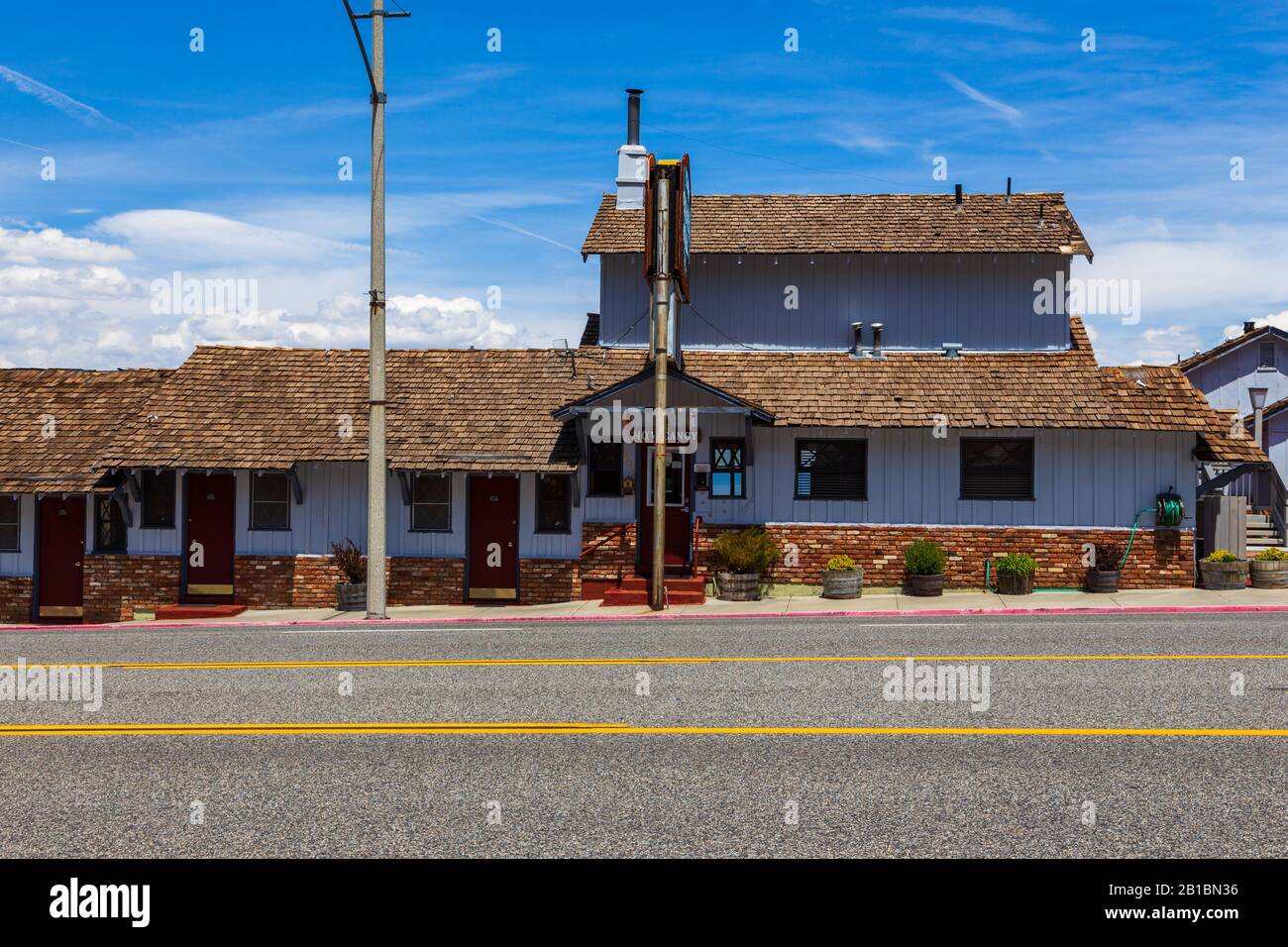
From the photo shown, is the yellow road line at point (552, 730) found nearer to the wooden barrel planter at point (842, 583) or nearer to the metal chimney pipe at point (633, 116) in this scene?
the wooden barrel planter at point (842, 583)

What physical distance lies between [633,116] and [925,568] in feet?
46.1

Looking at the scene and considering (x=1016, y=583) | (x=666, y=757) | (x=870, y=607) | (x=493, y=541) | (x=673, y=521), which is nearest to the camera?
(x=666, y=757)

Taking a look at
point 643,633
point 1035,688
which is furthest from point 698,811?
point 643,633

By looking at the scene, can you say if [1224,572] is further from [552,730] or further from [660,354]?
[552,730]

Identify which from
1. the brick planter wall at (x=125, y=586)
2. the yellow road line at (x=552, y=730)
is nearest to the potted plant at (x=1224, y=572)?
the yellow road line at (x=552, y=730)


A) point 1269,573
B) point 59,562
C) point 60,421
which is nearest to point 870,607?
point 1269,573

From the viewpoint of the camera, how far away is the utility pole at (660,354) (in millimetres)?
21438

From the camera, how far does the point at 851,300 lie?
28000 mm

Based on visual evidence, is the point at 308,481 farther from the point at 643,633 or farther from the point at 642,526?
the point at 643,633

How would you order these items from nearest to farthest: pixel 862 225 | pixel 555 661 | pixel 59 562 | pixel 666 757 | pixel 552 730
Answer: pixel 666 757
pixel 552 730
pixel 555 661
pixel 59 562
pixel 862 225

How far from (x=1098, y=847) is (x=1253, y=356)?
5034 centimetres

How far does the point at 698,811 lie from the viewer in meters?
7.96

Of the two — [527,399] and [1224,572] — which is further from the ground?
[527,399]

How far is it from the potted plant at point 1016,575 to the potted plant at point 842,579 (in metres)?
2.72
